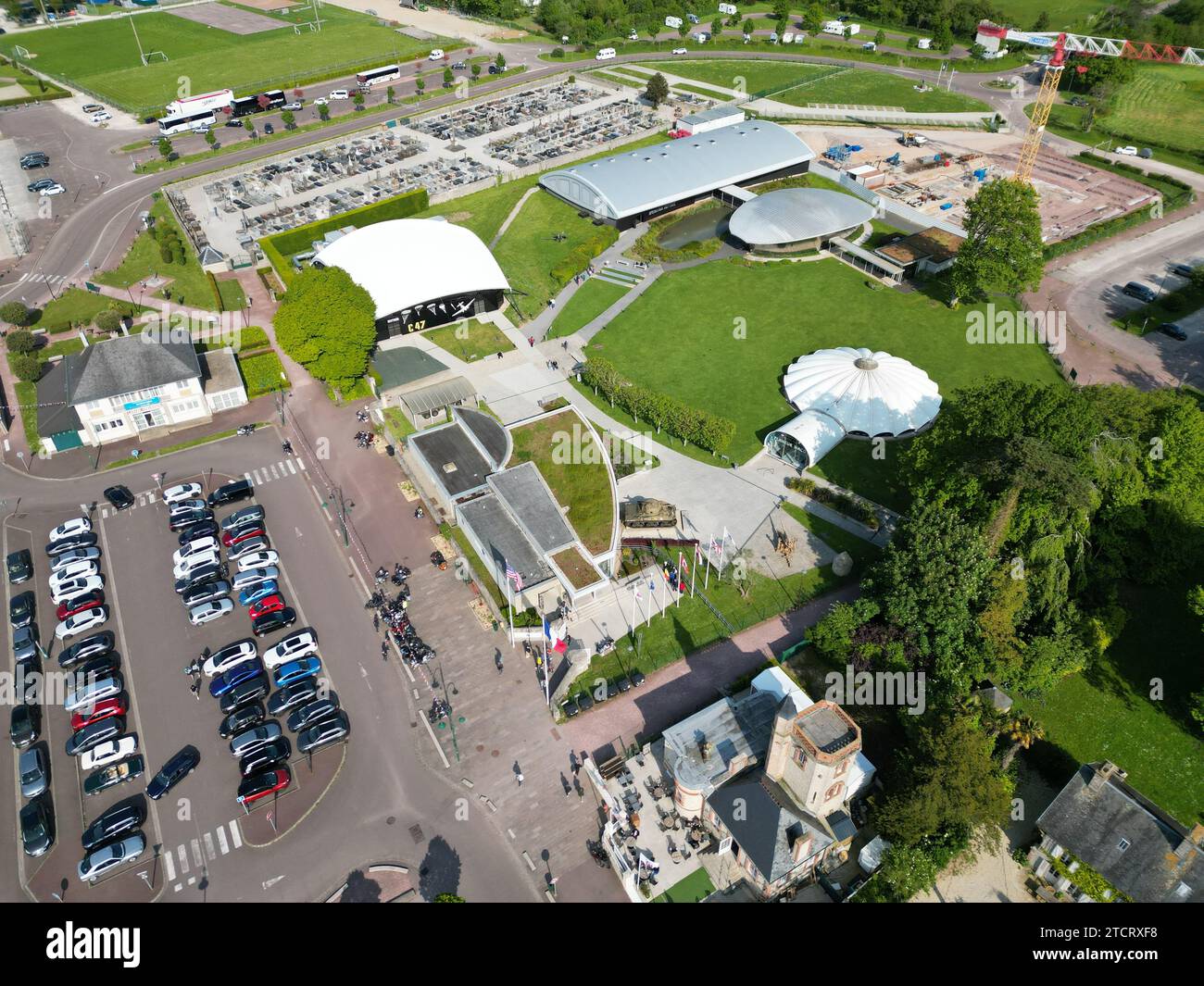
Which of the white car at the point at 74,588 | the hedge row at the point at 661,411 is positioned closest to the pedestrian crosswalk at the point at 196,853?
the white car at the point at 74,588

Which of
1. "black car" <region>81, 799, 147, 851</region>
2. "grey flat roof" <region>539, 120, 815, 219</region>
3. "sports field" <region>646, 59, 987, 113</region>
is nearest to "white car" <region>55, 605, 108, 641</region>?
"black car" <region>81, 799, 147, 851</region>

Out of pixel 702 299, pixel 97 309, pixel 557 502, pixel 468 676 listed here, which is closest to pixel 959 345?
pixel 702 299

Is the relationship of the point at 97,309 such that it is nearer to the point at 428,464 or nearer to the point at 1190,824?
the point at 428,464

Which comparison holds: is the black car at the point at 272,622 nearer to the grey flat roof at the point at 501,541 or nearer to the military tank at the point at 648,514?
the grey flat roof at the point at 501,541

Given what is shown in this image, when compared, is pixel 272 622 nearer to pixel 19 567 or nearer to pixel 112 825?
pixel 112 825

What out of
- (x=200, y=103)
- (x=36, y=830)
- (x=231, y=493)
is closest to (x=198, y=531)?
(x=231, y=493)
